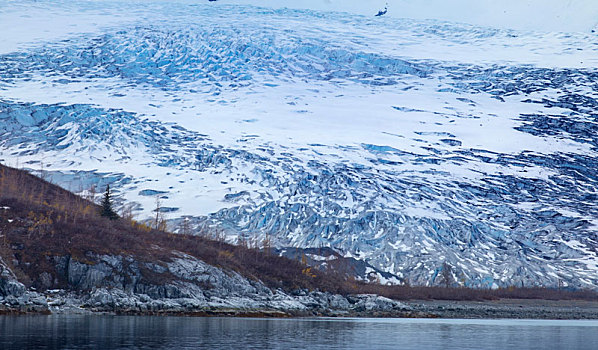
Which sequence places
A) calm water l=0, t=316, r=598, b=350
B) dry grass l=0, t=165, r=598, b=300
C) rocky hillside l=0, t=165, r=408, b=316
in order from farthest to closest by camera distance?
1. dry grass l=0, t=165, r=598, b=300
2. rocky hillside l=0, t=165, r=408, b=316
3. calm water l=0, t=316, r=598, b=350

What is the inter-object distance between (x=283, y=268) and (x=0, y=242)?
38.3 meters

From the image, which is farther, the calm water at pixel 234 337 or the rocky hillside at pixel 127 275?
the rocky hillside at pixel 127 275

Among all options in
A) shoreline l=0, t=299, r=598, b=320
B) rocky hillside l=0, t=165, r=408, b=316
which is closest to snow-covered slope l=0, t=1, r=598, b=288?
shoreline l=0, t=299, r=598, b=320

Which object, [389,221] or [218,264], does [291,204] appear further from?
[218,264]

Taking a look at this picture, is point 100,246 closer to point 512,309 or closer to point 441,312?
point 441,312

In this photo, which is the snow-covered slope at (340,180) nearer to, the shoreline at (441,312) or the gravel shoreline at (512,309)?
the gravel shoreline at (512,309)

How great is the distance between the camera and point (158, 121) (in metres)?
180

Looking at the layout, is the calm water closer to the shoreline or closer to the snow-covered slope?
the shoreline

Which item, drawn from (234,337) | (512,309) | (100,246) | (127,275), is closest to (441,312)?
(512,309)

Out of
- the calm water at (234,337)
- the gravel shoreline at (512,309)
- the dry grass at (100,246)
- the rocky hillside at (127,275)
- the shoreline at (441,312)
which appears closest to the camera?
the calm water at (234,337)

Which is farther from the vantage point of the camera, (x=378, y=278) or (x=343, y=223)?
(x=343, y=223)

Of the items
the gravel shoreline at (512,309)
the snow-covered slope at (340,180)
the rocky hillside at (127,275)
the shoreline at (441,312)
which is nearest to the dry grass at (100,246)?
the rocky hillside at (127,275)

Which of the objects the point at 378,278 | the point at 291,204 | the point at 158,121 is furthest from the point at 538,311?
the point at 158,121

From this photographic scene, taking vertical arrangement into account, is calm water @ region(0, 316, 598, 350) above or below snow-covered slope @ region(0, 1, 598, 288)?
above
